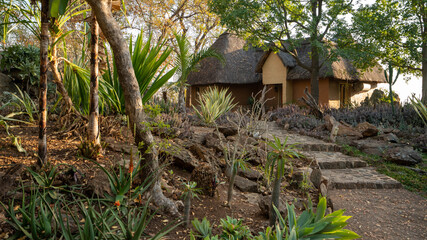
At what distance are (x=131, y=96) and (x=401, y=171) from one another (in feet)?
17.6

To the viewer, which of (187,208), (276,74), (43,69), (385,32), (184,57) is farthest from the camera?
(276,74)

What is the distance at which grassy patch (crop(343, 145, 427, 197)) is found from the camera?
5.25 meters

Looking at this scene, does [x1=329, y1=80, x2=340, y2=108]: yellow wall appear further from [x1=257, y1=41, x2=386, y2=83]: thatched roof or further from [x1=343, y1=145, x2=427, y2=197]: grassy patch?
[x1=343, y1=145, x2=427, y2=197]: grassy patch

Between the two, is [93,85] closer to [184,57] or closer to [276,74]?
[184,57]

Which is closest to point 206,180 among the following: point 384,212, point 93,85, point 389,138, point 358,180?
point 93,85

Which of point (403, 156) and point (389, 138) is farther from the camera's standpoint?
point (389, 138)

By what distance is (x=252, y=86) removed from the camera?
18.3 m

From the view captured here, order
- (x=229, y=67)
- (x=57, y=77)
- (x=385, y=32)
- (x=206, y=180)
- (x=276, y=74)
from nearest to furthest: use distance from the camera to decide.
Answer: (x=206, y=180) → (x=57, y=77) → (x=385, y=32) → (x=276, y=74) → (x=229, y=67)

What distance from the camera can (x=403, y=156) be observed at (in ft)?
20.4

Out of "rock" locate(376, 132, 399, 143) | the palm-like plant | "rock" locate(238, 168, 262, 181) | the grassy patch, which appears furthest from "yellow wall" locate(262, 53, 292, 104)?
"rock" locate(238, 168, 262, 181)

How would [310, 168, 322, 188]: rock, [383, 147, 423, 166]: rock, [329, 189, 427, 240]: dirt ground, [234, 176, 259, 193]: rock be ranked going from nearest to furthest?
[329, 189, 427, 240]: dirt ground
[234, 176, 259, 193]: rock
[310, 168, 322, 188]: rock
[383, 147, 423, 166]: rock

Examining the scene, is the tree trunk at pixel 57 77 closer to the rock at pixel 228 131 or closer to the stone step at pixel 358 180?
the rock at pixel 228 131

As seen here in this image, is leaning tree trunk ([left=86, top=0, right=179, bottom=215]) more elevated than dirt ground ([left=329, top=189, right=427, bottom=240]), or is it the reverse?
leaning tree trunk ([left=86, top=0, right=179, bottom=215])

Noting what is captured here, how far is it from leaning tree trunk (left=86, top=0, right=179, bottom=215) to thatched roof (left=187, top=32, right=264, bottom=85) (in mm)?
13963
